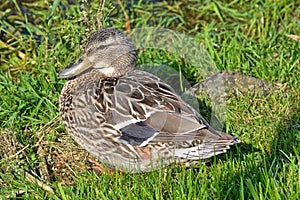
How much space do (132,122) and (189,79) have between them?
1.65m

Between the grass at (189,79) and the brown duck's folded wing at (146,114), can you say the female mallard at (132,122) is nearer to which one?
the brown duck's folded wing at (146,114)

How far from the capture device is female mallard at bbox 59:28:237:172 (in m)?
5.01

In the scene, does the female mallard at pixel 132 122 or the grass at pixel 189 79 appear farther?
the female mallard at pixel 132 122

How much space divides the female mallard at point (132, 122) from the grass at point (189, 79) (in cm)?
15

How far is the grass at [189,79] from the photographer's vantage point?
4.79 metres

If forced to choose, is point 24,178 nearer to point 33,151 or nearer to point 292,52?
point 33,151

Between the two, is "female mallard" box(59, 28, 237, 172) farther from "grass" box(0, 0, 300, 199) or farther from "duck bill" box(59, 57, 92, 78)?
"grass" box(0, 0, 300, 199)

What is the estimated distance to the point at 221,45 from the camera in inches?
271

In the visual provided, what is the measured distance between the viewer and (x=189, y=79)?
6566 millimetres

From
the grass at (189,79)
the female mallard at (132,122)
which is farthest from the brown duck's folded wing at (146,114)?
the grass at (189,79)

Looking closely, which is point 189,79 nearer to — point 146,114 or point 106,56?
point 106,56

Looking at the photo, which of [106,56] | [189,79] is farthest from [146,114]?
[189,79]

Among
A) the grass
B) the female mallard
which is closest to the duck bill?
the female mallard

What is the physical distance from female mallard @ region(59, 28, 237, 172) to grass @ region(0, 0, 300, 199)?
152mm
